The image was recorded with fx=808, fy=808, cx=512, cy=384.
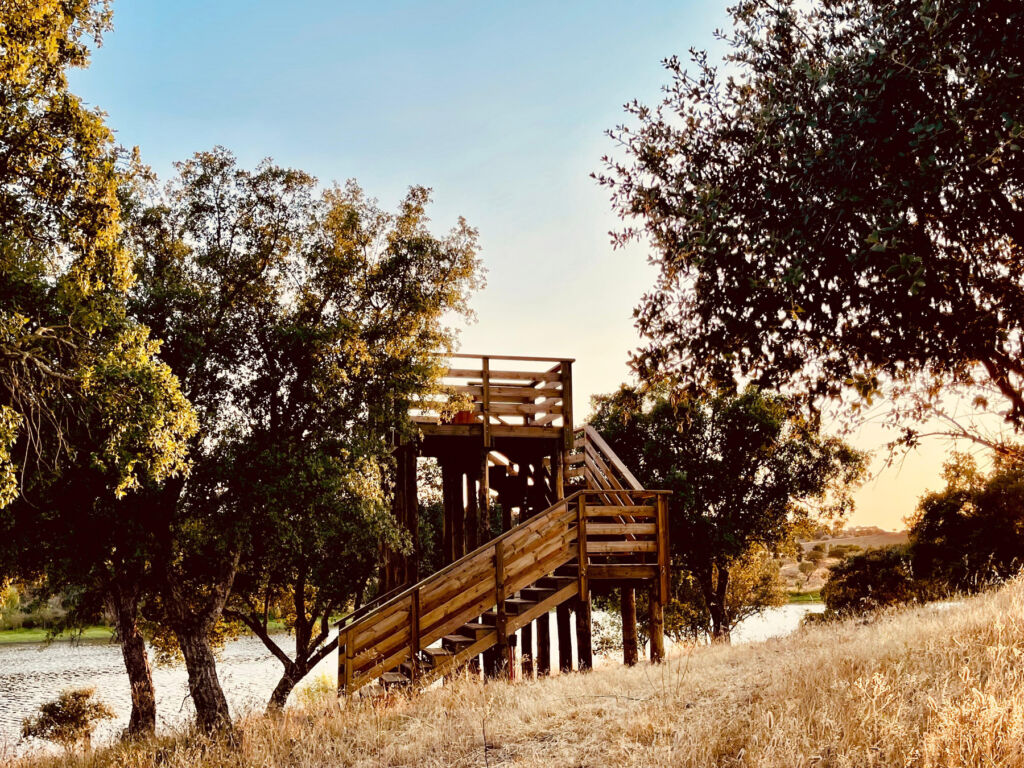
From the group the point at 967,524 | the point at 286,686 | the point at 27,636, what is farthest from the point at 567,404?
the point at 27,636

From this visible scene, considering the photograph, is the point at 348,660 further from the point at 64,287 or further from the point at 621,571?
the point at 64,287

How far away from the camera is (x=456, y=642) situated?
12930 millimetres

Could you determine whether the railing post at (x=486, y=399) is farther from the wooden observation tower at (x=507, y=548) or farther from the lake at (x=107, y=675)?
the lake at (x=107, y=675)

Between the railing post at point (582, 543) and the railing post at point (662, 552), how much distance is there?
1.36m

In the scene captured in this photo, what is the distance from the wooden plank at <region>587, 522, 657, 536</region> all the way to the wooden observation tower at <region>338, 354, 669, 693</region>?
2cm

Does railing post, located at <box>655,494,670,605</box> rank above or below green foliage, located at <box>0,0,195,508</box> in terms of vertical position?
below

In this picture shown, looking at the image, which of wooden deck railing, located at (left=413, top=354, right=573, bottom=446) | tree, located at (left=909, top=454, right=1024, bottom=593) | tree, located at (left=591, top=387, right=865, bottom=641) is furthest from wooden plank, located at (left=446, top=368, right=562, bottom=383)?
tree, located at (left=909, top=454, right=1024, bottom=593)

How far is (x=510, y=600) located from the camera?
14.0 metres

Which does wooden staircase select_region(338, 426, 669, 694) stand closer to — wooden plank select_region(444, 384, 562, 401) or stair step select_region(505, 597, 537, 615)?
stair step select_region(505, 597, 537, 615)

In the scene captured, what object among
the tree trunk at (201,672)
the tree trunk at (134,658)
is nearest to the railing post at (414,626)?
the tree trunk at (201,672)

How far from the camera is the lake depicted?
1174 inches

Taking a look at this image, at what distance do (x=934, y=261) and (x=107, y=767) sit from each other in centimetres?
958

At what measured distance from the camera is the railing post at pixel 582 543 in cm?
1406

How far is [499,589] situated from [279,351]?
5.87m
